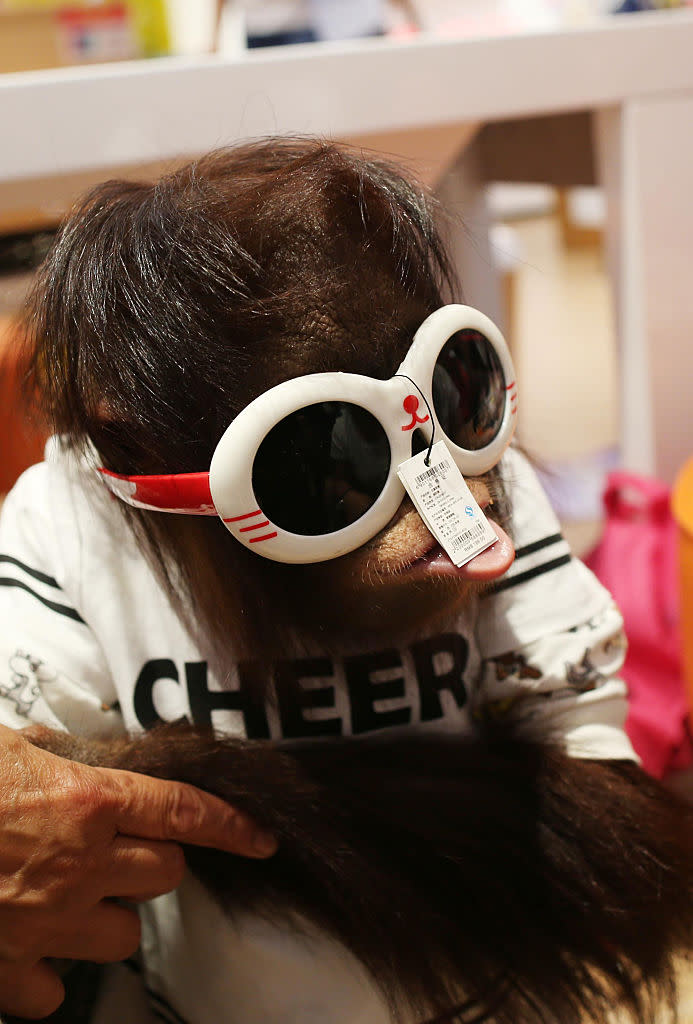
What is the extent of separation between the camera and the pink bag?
0.75 meters

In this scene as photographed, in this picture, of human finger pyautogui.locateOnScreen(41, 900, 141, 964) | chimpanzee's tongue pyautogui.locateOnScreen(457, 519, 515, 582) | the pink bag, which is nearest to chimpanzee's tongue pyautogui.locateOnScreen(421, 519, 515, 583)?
chimpanzee's tongue pyautogui.locateOnScreen(457, 519, 515, 582)

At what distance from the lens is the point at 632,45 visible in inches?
32.9

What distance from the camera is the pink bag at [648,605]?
2.46 feet

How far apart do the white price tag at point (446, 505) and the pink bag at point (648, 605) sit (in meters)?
0.34

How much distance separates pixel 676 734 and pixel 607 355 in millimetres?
1377

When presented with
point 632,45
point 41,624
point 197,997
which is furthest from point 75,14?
point 197,997

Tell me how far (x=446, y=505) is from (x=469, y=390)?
6 centimetres

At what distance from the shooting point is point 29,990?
43 centimetres

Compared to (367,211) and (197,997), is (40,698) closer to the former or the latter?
(197,997)

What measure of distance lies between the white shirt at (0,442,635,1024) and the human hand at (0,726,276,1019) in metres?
0.05

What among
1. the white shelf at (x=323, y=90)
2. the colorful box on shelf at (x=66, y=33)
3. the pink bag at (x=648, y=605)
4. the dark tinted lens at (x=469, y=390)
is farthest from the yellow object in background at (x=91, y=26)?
the dark tinted lens at (x=469, y=390)

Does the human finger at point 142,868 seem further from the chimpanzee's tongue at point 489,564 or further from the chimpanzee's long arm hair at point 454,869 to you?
the chimpanzee's tongue at point 489,564

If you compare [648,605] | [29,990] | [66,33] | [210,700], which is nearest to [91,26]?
[66,33]

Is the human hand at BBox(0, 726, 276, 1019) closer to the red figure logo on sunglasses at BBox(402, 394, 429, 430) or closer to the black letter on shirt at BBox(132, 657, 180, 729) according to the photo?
the black letter on shirt at BBox(132, 657, 180, 729)
